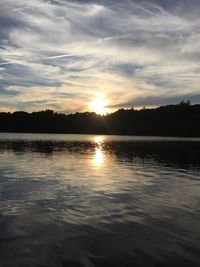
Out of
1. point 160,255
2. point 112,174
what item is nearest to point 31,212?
point 160,255

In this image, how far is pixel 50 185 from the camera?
28.6 metres

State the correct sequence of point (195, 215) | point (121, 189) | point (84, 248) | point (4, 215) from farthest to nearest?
point (121, 189), point (195, 215), point (4, 215), point (84, 248)

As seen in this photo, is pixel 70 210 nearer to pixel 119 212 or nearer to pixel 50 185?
pixel 119 212

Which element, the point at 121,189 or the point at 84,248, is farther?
the point at 121,189

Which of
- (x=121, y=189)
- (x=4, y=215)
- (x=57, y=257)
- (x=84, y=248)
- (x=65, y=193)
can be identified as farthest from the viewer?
(x=121, y=189)

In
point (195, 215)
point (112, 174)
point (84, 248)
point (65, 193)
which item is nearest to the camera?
point (84, 248)

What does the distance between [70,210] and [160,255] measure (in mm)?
7554

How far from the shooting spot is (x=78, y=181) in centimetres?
3147

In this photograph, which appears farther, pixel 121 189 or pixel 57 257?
pixel 121 189

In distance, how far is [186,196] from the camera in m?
25.7

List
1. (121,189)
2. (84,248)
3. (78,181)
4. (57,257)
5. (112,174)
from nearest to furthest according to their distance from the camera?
(57,257) < (84,248) < (121,189) < (78,181) < (112,174)

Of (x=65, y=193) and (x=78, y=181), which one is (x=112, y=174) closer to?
(x=78, y=181)

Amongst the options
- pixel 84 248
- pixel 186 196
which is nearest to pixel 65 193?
pixel 186 196

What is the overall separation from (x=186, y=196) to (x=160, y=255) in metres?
12.5
